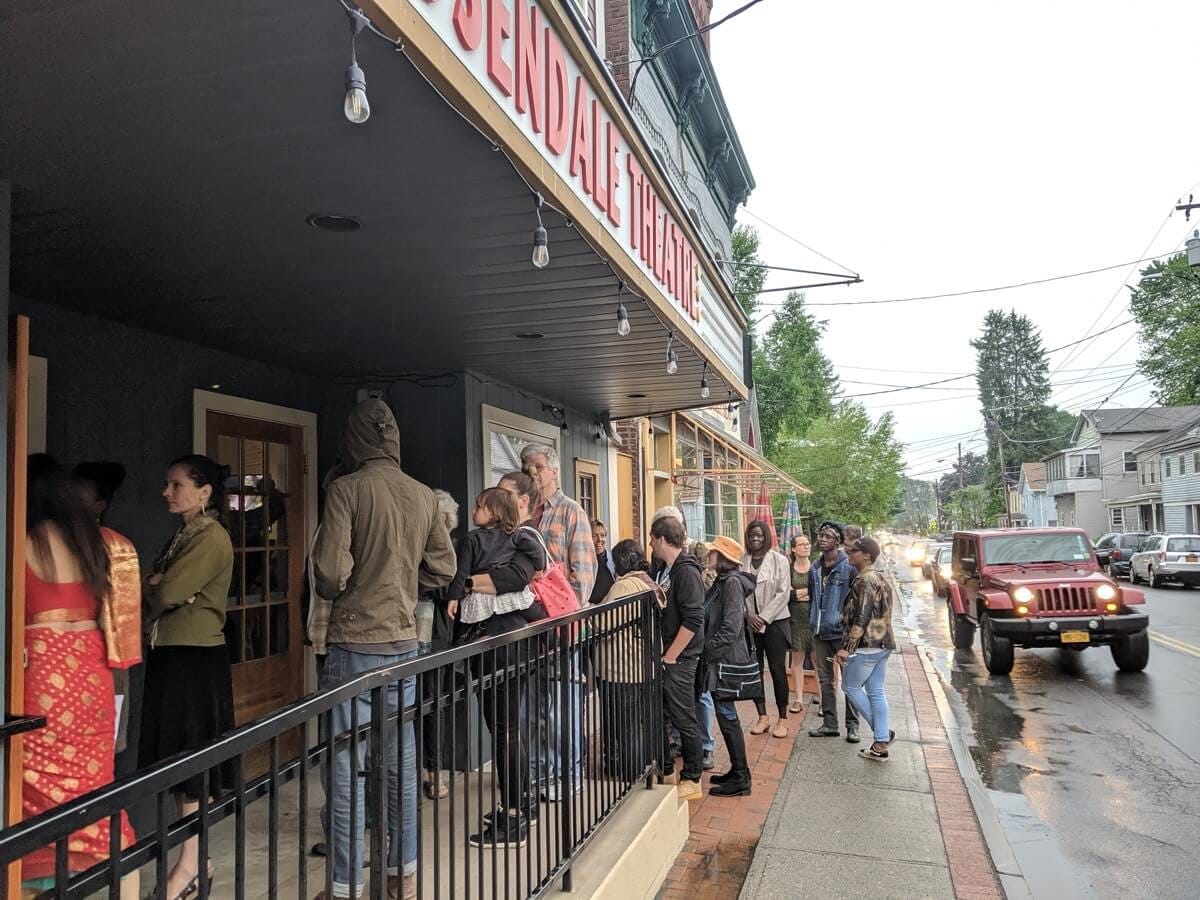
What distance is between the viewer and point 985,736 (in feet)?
25.0

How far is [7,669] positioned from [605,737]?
2.63 meters

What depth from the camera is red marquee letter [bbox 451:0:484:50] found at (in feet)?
7.83

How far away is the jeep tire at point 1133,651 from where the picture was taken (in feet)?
32.8

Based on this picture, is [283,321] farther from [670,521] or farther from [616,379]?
[616,379]

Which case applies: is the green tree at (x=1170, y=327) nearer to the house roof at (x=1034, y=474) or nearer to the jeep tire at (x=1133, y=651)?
the jeep tire at (x=1133, y=651)

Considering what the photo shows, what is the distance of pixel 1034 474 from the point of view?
77188 mm

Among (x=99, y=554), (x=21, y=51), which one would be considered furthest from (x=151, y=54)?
(x=99, y=554)

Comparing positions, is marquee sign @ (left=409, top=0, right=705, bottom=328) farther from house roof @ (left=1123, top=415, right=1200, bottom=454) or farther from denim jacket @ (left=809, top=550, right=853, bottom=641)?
house roof @ (left=1123, top=415, right=1200, bottom=454)

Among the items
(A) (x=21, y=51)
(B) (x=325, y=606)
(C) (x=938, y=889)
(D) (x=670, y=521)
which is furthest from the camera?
(D) (x=670, y=521)

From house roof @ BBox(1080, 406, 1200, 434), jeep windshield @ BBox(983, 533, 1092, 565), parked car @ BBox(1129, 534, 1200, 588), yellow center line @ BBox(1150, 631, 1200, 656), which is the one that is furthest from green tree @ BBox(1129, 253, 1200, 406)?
jeep windshield @ BBox(983, 533, 1092, 565)

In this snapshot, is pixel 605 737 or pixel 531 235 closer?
pixel 531 235

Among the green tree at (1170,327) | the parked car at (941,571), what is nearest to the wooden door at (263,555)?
the parked car at (941,571)

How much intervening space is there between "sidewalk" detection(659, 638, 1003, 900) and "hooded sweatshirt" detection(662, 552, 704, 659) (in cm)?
107

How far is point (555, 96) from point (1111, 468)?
207 feet
